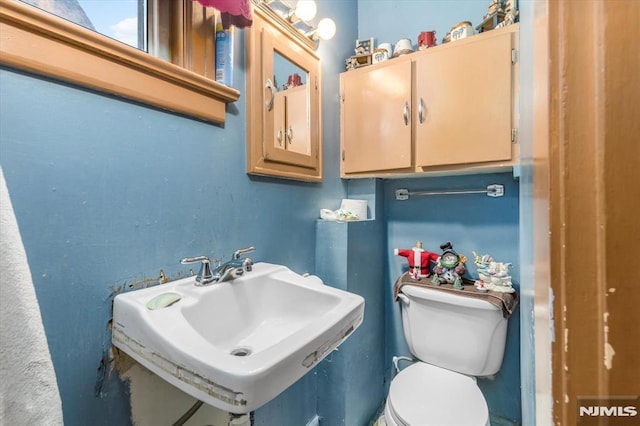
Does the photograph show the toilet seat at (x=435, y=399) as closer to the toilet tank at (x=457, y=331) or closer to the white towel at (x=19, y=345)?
the toilet tank at (x=457, y=331)

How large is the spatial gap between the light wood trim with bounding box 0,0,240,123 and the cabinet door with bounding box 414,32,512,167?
0.87 metres

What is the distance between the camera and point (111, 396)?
59cm

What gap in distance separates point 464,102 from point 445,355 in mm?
1083

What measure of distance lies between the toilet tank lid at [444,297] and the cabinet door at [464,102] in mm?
557

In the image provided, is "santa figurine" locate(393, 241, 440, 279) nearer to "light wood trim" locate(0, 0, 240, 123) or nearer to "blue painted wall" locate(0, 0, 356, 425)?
"blue painted wall" locate(0, 0, 356, 425)

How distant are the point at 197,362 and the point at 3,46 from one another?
62 centimetres

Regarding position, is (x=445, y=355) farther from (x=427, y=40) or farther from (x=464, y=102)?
(x=427, y=40)

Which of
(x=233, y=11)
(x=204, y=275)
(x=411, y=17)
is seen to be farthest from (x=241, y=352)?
(x=411, y=17)

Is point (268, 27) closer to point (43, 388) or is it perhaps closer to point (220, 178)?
point (220, 178)

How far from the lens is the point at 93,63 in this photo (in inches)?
21.8

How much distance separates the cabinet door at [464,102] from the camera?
39.6 inches

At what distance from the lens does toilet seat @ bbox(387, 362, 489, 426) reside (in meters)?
0.89

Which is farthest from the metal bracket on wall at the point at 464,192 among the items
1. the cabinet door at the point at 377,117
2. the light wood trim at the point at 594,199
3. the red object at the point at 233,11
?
the light wood trim at the point at 594,199

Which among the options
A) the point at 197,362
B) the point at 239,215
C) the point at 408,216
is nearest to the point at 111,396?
the point at 197,362
